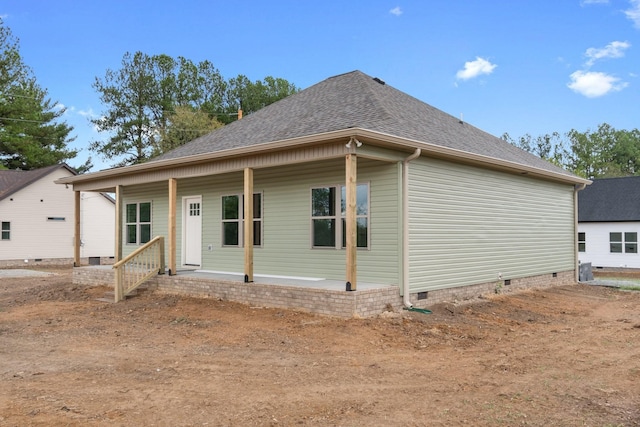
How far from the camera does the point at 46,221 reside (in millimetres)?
26281

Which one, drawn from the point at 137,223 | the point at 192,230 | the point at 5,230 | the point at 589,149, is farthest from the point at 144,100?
the point at 589,149

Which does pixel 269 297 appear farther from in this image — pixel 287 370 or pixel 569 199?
pixel 569 199

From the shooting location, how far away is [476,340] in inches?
308

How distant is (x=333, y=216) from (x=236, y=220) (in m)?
3.22

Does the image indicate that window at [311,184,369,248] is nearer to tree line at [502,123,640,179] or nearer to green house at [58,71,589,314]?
green house at [58,71,589,314]

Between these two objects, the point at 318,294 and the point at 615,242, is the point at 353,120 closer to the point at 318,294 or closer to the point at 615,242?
the point at 318,294

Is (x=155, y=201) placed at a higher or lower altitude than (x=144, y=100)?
lower

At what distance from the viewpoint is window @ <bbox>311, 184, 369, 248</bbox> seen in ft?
33.6

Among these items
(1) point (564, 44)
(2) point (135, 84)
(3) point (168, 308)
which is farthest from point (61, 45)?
(1) point (564, 44)

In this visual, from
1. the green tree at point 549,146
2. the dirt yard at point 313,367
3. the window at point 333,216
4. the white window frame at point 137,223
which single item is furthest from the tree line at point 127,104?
the green tree at point 549,146

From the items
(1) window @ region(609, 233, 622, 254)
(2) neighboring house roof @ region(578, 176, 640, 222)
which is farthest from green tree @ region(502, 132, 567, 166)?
(1) window @ region(609, 233, 622, 254)

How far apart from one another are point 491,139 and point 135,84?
28.8 meters

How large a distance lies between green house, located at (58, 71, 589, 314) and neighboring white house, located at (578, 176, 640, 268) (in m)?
9.77

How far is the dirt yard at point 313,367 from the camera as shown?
14.5ft
